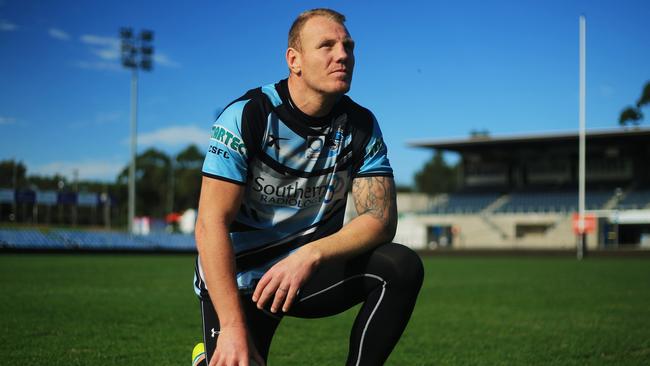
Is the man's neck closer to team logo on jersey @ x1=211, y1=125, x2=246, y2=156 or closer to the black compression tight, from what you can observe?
team logo on jersey @ x1=211, y1=125, x2=246, y2=156

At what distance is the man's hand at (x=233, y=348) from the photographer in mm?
2355

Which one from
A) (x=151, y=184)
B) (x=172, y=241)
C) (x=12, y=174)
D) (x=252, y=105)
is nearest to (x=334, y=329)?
(x=252, y=105)

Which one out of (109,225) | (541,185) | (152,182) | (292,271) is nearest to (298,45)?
(292,271)

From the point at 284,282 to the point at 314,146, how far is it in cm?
67

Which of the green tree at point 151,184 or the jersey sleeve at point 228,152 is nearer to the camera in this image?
the jersey sleeve at point 228,152

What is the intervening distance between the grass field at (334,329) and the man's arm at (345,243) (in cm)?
264

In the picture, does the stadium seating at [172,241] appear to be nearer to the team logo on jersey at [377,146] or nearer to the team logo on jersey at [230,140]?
the team logo on jersey at [377,146]

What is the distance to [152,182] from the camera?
93250mm

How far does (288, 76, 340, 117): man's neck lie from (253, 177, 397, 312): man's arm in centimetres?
37

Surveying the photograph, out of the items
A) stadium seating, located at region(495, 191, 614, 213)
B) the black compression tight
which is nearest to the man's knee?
the black compression tight

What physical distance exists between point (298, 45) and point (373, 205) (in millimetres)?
756

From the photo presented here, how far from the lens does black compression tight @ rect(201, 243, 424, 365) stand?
9.41ft

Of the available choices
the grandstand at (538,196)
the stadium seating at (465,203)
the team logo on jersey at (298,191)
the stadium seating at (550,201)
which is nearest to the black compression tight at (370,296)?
the team logo on jersey at (298,191)

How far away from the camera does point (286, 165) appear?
9.30 ft
